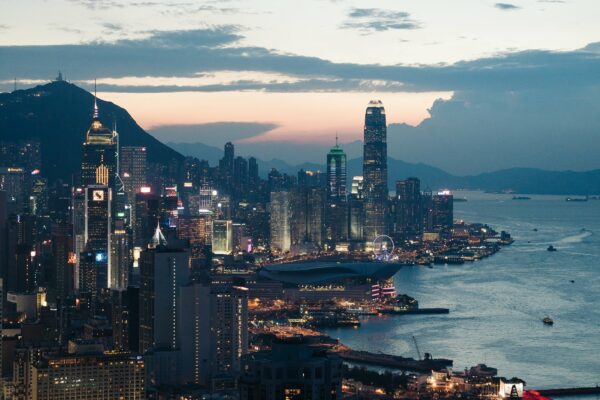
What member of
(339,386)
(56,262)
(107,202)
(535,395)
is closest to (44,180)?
(107,202)

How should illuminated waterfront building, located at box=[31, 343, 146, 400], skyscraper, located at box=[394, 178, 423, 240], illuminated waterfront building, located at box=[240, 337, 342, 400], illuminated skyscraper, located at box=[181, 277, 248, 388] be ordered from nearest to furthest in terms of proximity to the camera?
illuminated waterfront building, located at box=[240, 337, 342, 400] < illuminated waterfront building, located at box=[31, 343, 146, 400] < illuminated skyscraper, located at box=[181, 277, 248, 388] < skyscraper, located at box=[394, 178, 423, 240]

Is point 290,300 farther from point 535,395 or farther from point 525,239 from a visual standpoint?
point 525,239

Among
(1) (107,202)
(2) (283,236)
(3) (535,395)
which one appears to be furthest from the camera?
(2) (283,236)

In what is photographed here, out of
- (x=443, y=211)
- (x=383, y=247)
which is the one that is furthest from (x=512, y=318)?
(x=443, y=211)

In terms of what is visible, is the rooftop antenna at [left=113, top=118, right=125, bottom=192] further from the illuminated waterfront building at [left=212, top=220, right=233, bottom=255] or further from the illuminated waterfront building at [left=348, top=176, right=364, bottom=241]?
the illuminated waterfront building at [left=348, top=176, right=364, bottom=241]

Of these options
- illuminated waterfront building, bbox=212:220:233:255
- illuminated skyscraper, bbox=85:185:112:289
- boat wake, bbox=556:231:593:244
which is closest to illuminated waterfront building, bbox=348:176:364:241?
illuminated waterfront building, bbox=212:220:233:255

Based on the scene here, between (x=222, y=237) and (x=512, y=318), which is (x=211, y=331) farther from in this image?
(x=222, y=237)

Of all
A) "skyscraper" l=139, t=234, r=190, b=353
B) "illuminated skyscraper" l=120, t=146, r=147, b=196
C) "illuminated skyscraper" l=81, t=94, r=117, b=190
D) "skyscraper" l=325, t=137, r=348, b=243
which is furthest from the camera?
"skyscraper" l=325, t=137, r=348, b=243
